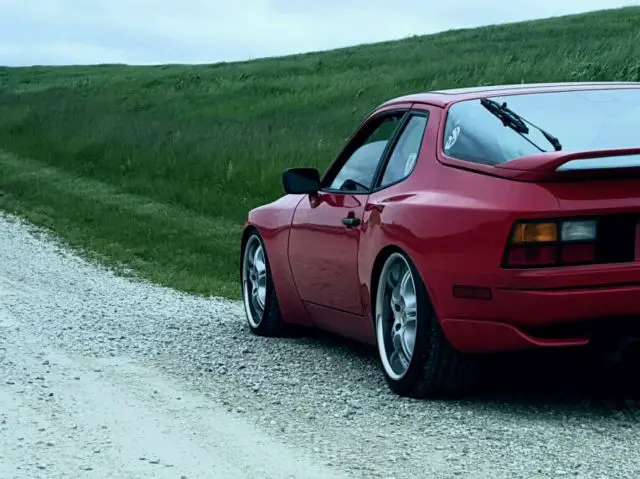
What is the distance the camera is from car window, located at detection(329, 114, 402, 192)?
6.62 metres

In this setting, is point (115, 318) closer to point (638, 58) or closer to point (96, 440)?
point (96, 440)

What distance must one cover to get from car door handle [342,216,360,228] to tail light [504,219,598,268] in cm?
137

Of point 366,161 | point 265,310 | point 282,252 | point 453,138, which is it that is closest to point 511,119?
point 453,138

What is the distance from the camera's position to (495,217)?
5133mm

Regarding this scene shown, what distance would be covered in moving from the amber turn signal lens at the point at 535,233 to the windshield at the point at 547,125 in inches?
16.7

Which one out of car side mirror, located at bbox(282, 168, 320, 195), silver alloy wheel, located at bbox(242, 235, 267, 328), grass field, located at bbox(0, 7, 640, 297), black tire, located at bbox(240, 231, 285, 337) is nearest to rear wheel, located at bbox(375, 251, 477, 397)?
car side mirror, located at bbox(282, 168, 320, 195)

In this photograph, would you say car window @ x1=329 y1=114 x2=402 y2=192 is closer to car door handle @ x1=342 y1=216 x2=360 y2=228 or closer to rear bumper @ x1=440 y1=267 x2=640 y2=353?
car door handle @ x1=342 y1=216 x2=360 y2=228

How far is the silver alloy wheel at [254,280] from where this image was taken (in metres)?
8.17

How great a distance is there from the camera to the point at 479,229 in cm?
519

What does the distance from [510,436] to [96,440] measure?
1.67 meters

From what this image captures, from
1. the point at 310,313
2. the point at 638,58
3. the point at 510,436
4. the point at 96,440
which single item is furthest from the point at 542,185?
the point at 638,58

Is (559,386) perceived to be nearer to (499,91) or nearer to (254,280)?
(499,91)

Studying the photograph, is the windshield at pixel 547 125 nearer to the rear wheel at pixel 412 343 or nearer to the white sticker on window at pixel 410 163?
the white sticker on window at pixel 410 163

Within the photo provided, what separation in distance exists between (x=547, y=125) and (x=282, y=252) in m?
2.34
